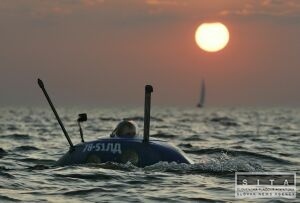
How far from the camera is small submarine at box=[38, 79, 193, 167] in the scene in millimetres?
16844

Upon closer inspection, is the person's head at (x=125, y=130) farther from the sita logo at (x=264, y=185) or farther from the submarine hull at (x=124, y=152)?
the sita logo at (x=264, y=185)

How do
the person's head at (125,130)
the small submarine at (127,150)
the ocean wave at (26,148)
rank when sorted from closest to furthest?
the small submarine at (127,150) → the person's head at (125,130) → the ocean wave at (26,148)

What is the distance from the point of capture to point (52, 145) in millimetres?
31016

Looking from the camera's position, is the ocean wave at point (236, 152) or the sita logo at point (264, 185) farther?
the ocean wave at point (236, 152)

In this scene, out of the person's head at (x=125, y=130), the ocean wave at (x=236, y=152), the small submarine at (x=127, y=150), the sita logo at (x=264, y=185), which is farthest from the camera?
the ocean wave at (x=236, y=152)

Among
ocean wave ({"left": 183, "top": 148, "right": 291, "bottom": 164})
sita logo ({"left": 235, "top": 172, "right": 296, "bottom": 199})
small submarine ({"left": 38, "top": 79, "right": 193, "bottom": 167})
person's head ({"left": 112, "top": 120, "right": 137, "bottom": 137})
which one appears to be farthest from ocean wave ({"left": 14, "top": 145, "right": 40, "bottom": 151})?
sita logo ({"left": 235, "top": 172, "right": 296, "bottom": 199})

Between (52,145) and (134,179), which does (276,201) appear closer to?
(134,179)

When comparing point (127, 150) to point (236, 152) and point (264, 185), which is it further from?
point (236, 152)

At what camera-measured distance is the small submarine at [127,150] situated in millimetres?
16844

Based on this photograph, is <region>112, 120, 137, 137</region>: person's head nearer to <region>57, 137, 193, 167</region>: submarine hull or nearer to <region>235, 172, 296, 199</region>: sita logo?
<region>57, 137, 193, 167</region>: submarine hull

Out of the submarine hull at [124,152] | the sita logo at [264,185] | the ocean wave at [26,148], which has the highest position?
the submarine hull at [124,152]

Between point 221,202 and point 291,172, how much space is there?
6.80 metres

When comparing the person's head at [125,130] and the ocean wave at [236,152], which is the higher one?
the person's head at [125,130]

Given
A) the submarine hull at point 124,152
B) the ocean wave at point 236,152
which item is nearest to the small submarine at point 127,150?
the submarine hull at point 124,152
